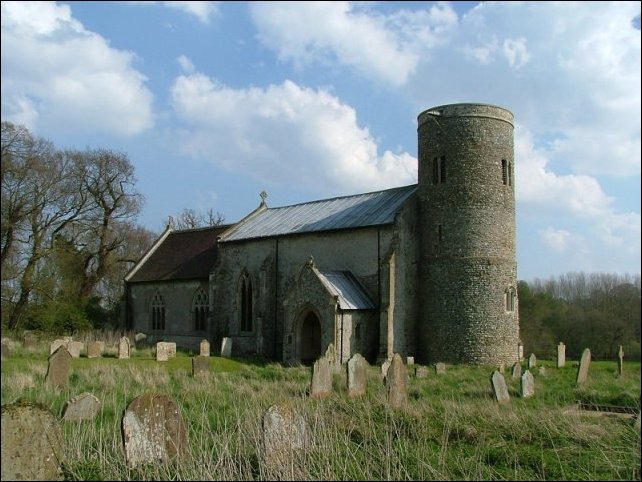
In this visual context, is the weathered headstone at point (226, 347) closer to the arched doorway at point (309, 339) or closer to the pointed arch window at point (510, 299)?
the arched doorway at point (309, 339)

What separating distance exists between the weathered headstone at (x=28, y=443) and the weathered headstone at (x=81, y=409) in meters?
4.02

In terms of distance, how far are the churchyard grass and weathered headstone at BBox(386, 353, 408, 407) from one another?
0.29 meters

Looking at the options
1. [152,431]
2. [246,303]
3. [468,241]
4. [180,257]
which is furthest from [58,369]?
[180,257]

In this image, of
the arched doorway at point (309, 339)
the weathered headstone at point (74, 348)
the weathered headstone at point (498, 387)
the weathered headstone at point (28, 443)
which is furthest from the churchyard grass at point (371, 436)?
the arched doorway at point (309, 339)

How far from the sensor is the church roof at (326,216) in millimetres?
26766

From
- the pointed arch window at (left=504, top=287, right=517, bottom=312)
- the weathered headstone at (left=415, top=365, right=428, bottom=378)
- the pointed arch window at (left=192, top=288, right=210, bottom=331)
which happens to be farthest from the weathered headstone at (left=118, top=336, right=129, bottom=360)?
the pointed arch window at (left=504, top=287, right=517, bottom=312)

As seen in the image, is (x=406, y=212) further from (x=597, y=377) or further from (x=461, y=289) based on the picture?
(x=597, y=377)

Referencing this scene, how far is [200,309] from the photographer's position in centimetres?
3431

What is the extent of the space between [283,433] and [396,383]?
6.11 m

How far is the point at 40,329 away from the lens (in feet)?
72.6

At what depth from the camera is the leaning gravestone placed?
740cm

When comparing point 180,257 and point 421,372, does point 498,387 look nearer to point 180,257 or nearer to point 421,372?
point 421,372

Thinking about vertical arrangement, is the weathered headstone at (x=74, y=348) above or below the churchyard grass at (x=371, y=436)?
above

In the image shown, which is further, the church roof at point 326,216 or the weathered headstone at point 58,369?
the church roof at point 326,216
